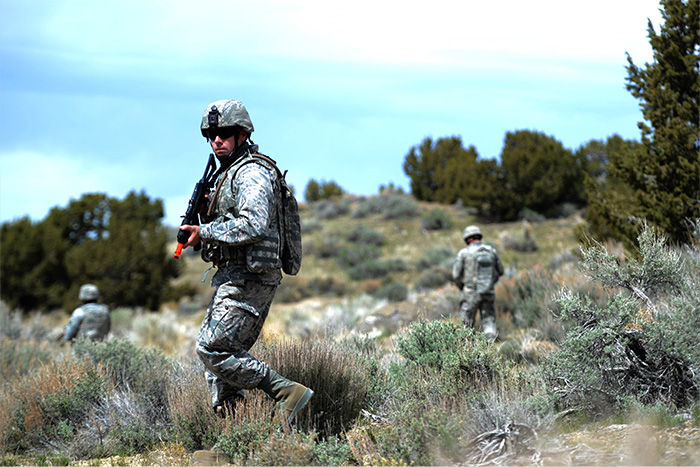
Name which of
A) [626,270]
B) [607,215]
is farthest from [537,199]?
[626,270]

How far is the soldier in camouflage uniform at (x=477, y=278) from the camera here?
10000 mm

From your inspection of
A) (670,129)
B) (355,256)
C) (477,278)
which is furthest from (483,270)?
(355,256)

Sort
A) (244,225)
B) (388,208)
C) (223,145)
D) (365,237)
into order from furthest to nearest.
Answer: (388,208), (365,237), (223,145), (244,225)

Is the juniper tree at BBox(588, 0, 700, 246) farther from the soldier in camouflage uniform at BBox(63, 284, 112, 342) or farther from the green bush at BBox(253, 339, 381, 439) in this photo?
the soldier in camouflage uniform at BBox(63, 284, 112, 342)

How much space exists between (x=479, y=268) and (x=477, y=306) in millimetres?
630

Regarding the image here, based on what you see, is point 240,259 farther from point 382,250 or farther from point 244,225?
point 382,250

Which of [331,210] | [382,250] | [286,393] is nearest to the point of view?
[286,393]

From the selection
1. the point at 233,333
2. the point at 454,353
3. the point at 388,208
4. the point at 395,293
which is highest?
the point at 388,208

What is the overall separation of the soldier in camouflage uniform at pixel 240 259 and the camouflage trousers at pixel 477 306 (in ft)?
19.5

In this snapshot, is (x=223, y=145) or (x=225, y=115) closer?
(x=225, y=115)

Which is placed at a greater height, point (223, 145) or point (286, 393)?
point (223, 145)

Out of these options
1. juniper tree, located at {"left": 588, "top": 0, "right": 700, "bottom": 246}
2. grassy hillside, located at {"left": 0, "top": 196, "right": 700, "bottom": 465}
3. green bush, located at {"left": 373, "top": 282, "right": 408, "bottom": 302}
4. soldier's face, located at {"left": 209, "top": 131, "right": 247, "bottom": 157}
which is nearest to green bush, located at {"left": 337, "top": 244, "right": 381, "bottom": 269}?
green bush, located at {"left": 373, "top": 282, "right": 408, "bottom": 302}

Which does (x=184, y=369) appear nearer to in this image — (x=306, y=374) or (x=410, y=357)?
(x=306, y=374)

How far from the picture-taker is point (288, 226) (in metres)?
4.89
